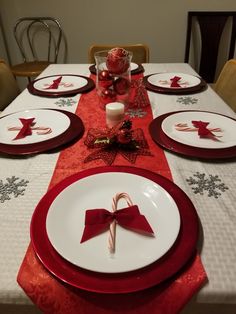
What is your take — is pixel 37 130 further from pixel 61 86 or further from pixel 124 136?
pixel 61 86

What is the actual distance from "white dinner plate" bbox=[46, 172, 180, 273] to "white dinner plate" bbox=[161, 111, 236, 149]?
237 mm

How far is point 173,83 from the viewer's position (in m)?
1.21

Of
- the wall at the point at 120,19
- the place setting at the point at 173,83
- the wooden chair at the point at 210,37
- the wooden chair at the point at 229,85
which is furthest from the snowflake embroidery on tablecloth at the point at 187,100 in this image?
the wall at the point at 120,19

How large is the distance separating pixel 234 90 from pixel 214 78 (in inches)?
57.0

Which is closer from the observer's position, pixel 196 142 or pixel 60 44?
pixel 196 142

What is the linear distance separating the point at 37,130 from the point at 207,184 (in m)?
0.51

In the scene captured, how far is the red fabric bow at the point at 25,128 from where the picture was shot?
2.69 feet

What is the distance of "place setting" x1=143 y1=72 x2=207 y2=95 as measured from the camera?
3.80ft

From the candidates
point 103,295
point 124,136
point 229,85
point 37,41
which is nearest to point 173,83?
point 229,85

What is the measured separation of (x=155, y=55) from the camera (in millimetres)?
2680

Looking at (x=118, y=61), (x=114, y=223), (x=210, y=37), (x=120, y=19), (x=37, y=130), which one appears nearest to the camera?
(x=114, y=223)

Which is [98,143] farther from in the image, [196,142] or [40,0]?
[40,0]

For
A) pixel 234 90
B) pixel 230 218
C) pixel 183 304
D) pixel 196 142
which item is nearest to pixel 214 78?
pixel 234 90

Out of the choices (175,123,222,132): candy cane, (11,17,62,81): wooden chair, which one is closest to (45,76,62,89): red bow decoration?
(175,123,222,132): candy cane
